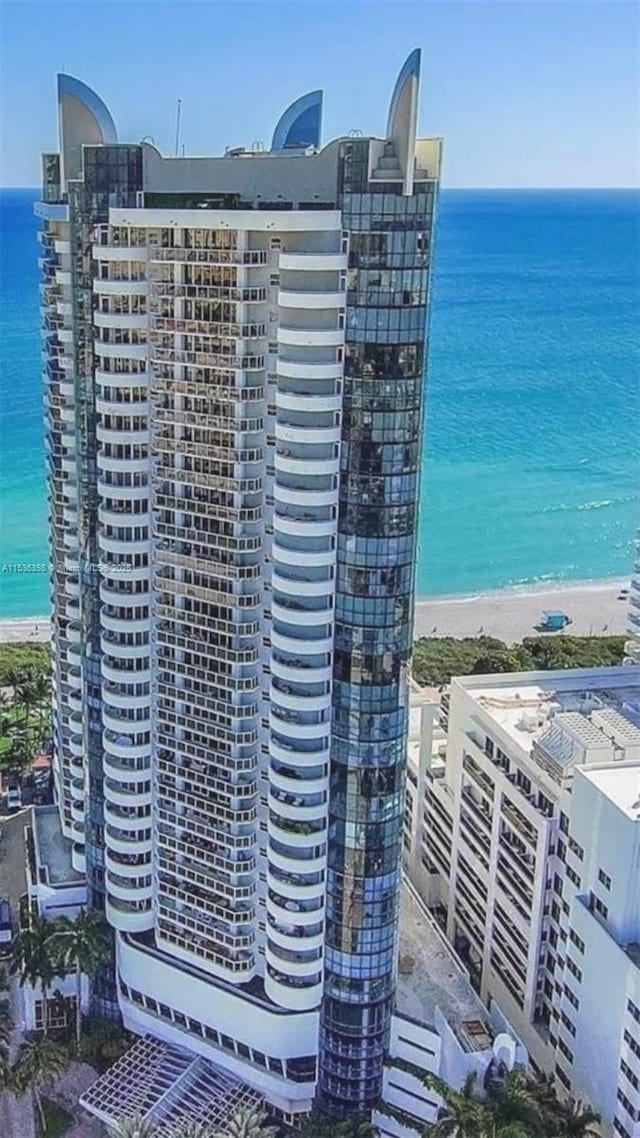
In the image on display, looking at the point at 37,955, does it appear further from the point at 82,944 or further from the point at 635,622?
the point at 635,622

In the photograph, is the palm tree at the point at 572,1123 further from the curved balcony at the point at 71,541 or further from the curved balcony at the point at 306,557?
the curved balcony at the point at 71,541

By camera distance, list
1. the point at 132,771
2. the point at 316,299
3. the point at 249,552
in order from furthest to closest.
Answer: the point at 132,771, the point at 249,552, the point at 316,299

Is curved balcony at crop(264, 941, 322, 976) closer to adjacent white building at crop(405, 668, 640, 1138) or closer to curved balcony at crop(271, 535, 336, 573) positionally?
adjacent white building at crop(405, 668, 640, 1138)

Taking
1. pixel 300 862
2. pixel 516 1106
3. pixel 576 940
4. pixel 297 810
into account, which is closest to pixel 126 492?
pixel 297 810

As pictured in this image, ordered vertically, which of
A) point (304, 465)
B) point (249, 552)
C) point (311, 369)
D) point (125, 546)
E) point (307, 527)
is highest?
point (311, 369)

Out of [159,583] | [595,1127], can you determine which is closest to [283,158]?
[159,583]

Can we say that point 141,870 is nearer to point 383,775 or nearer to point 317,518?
point 383,775
